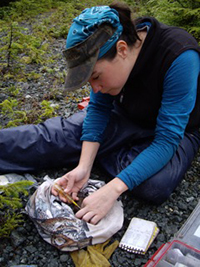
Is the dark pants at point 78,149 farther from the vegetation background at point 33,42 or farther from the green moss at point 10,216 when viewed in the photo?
the vegetation background at point 33,42

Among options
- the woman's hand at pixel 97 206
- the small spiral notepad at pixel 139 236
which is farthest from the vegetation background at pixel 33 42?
the small spiral notepad at pixel 139 236

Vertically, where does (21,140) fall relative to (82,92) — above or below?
above

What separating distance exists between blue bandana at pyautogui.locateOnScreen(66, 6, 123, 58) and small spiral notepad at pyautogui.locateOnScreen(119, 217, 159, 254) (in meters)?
1.44

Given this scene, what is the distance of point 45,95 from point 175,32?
2.55 metres

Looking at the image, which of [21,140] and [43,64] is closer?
[21,140]

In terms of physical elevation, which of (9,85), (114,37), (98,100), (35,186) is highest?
(114,37)

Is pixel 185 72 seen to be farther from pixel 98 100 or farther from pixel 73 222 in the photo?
pixel 73 222

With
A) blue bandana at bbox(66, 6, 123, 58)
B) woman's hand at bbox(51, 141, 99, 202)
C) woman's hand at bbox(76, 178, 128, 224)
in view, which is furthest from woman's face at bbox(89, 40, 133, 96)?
woman's hand at bbox(76, 178, 128, 224)

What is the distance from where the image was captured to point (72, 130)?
325cm

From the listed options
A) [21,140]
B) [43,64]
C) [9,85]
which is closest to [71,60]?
[21,140]

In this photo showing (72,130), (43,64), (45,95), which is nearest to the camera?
(72,130)

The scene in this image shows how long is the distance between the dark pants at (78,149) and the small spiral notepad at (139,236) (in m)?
0.29

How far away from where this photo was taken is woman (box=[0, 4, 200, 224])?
2285 mm

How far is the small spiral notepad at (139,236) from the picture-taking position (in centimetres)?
244
